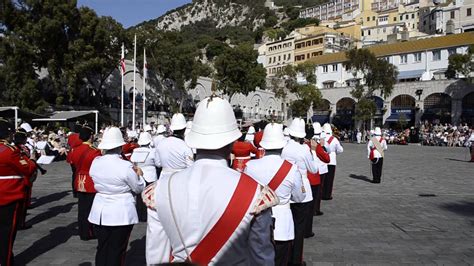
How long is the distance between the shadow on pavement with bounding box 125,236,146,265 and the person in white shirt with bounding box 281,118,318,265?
2304 millimetres

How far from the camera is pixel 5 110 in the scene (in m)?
22.3

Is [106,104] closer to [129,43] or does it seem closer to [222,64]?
[129,43]

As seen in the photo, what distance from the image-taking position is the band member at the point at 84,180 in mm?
7488

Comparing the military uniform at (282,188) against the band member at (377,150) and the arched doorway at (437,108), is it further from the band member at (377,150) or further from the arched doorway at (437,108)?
the arched doorway at (437,108)

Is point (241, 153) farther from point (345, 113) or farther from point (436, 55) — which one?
point (436, 55)

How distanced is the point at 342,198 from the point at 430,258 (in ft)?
18.8

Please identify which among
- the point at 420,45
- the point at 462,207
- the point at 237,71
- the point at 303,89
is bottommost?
the point at 462,207

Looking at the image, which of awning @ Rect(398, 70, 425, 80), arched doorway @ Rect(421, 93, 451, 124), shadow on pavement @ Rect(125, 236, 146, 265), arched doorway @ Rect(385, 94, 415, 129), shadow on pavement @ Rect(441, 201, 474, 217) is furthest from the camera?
awning @ Rect(398, 70, 425, 80)

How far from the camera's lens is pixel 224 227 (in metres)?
2.41

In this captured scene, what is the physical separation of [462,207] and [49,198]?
10930 mm

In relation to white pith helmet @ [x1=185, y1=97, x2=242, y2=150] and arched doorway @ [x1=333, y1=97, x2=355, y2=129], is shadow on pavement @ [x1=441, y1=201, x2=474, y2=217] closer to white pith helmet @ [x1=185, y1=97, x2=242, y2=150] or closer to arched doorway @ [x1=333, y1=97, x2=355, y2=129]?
white pith helmet @ [x1=185, y1=97, x2=242, y2=150]

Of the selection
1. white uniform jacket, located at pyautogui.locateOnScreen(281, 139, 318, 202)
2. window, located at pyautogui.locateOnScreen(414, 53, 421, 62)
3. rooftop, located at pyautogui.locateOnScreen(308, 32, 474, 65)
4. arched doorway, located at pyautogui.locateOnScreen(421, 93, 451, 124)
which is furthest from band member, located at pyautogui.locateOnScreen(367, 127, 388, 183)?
window, located at pyautogui.locateOnScreen(414, 53, 421, 62)

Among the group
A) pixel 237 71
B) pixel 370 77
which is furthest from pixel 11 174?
pixel 370 77

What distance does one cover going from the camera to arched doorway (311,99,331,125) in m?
63.0
